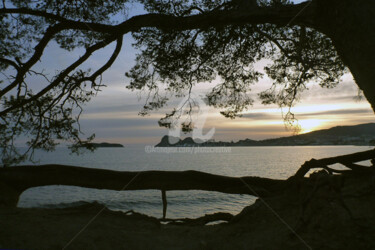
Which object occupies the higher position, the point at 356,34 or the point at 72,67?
the point at 72,67

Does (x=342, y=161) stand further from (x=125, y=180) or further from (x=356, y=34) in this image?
(x=125, y=180)

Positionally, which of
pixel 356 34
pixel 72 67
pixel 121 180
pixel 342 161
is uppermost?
pixel 72 67

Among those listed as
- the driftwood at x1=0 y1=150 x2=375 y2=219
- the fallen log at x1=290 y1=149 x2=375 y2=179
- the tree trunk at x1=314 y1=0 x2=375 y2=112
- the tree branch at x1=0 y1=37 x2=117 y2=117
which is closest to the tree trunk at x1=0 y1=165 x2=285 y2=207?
the driftwood at x1=0 y1=150 x2=375 y2=219

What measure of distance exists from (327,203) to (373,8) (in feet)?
9.93

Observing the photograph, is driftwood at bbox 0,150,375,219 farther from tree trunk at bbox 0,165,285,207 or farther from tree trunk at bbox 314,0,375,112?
tree trunk at bbox 314,0,375,112

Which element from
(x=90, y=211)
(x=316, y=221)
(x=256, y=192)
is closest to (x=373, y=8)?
(x=316, y=221)

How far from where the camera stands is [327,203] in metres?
4.18

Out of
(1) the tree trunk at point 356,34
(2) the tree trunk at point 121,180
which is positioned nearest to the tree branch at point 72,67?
(2) the tree trunk at point 121,180

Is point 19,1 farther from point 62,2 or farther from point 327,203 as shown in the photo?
point 327,203

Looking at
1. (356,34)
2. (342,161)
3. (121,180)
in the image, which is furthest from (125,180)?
(356,34)

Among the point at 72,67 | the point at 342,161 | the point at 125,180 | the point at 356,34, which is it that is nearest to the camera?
the point at 356,34

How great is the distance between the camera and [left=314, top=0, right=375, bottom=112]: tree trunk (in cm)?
446

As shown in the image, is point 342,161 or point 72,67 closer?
point 342,161

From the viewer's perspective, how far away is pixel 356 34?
4.56m
